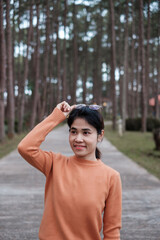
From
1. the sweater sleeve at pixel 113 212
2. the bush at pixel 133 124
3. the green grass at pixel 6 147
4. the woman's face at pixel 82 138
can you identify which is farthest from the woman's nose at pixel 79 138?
the bush at pixel 133 124

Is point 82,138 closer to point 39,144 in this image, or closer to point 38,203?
point 39,144

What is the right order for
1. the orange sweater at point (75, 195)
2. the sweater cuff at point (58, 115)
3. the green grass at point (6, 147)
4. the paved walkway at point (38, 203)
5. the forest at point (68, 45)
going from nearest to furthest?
the orange sweater at point (75, 195) < the sweater cuff at point (58, 115) < the paved walkway at point (38, 203) < the green grass at point (6, 147) < the forest at point (68, 45)

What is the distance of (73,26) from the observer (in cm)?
3678

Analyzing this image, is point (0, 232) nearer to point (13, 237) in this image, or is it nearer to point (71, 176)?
point (13, 237)

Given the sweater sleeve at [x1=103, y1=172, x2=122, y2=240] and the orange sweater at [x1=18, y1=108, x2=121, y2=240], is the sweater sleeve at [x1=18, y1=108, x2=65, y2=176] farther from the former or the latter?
the sweater sleeve at [x1=103, y1=172, x2=122, y2=240]

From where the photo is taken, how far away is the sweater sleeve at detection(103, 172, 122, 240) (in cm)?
243

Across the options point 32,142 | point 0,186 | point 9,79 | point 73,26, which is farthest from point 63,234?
point 73,26

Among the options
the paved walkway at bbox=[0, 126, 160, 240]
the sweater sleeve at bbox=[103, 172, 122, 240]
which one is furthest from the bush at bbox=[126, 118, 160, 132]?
the sweater sleeve at bbox=[103, 172, 122, 240]

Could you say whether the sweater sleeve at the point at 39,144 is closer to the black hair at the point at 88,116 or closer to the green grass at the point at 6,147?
the black hair at the point at 88,116

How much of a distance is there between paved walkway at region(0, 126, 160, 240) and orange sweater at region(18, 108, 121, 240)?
2155 mm

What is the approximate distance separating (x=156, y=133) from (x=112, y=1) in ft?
48.4

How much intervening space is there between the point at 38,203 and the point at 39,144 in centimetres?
375

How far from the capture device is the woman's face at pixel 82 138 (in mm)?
2430

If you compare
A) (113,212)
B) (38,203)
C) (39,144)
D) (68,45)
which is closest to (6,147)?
(38,203)
